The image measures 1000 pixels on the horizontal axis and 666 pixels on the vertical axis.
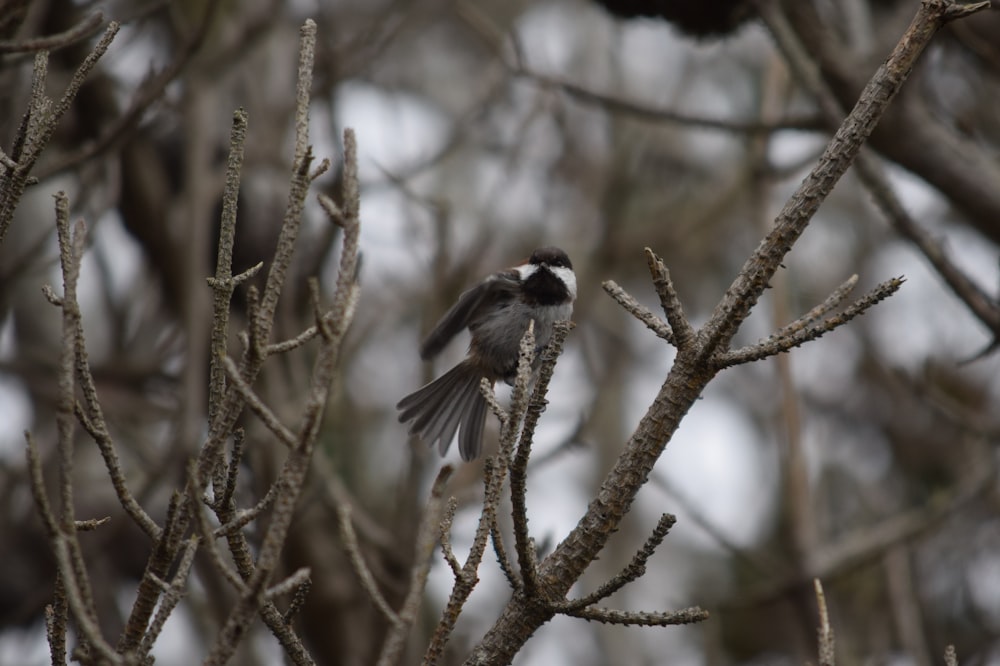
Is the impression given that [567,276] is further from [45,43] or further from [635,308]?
[45,43]

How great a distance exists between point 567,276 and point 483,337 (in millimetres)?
407

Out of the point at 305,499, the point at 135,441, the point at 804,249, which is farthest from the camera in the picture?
the point at 804,249

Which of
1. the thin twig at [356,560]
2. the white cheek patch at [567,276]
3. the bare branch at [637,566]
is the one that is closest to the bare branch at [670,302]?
the bare branch at [637,566]

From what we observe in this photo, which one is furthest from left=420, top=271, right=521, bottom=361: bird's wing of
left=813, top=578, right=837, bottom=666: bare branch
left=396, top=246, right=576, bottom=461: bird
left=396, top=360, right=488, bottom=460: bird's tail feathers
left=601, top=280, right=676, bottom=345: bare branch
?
left=813, top=578, right=837, bottom=666: bare branch

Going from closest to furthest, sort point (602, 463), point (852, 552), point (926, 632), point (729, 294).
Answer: point (729, 294) < point (852, 552) < point (926, 632) < point (602, 463)

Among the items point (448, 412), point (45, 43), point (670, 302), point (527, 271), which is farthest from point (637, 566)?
point (527, 271)

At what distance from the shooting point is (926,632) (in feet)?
20.8

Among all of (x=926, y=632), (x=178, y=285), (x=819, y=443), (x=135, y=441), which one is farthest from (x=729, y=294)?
(x=819, y=443)

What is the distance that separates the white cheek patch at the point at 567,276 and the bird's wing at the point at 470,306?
0.48ft

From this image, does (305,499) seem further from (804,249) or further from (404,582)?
(804,249)

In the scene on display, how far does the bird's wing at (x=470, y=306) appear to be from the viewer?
3699 mm

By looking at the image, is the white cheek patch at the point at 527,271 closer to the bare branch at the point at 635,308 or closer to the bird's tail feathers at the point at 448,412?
the bird's tail feathers at the point at 448,412

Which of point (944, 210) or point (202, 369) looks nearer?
point (202, 369)

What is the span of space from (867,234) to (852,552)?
14.8ft
